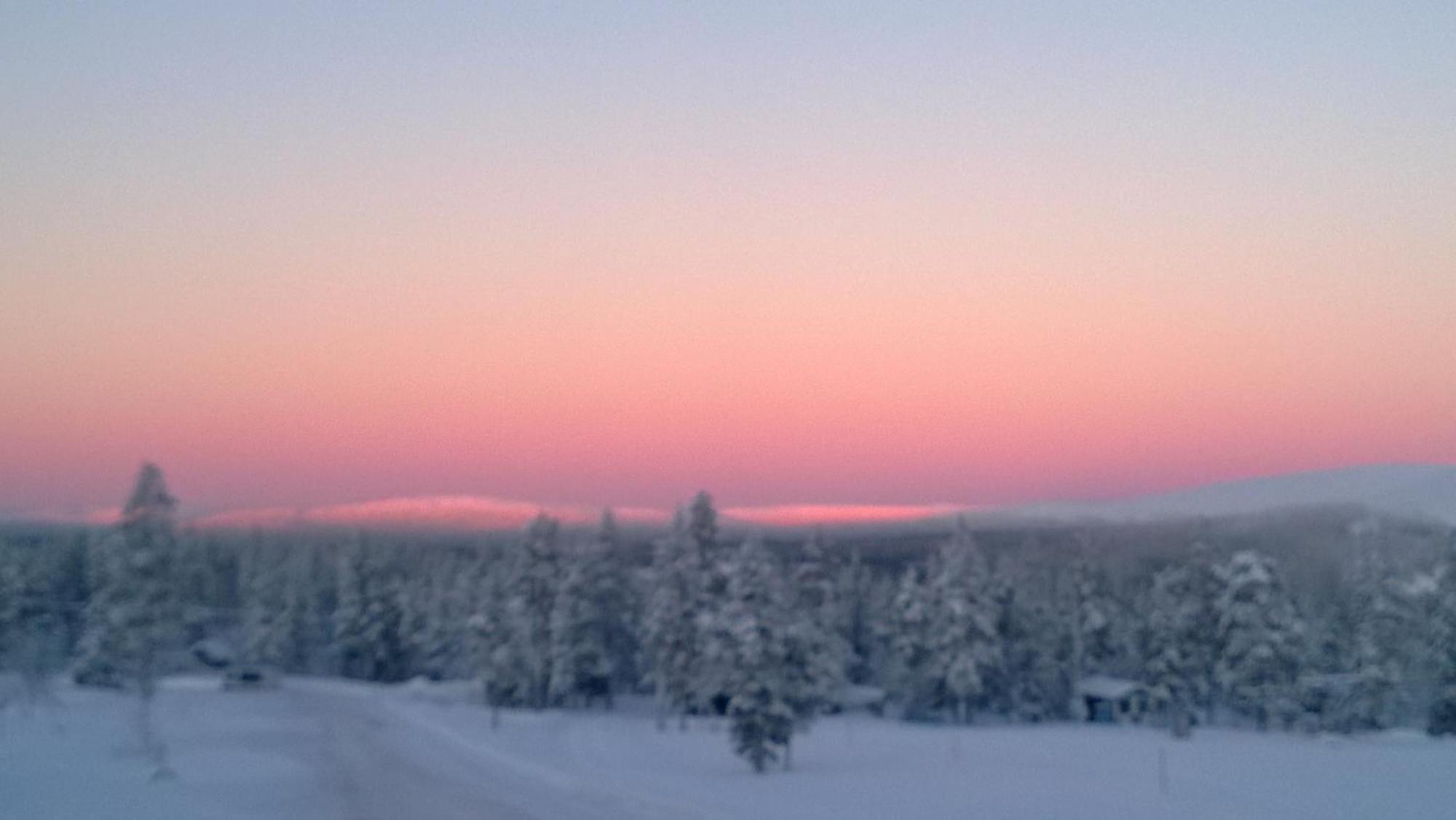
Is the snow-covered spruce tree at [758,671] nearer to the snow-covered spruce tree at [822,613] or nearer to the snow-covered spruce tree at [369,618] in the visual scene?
the snow-covered spruce tree at [822,613]

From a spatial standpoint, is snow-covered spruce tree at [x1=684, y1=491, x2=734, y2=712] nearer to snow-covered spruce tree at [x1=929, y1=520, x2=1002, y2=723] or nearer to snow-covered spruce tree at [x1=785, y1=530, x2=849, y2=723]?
snow-covered spruce tree at [x1=785, y1=530, x2=849, y2=723]

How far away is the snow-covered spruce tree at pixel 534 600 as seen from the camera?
205ft

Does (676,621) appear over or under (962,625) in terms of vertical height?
over

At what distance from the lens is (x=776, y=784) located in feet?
109

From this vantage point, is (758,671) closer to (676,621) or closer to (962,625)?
(676,621)

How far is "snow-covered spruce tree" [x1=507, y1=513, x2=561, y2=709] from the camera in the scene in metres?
62.5

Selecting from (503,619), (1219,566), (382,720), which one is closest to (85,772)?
(382,720)

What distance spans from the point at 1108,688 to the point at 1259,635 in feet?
39.3

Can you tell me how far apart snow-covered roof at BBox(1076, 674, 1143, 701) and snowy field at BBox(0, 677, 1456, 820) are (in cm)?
892

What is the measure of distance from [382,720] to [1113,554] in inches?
2161

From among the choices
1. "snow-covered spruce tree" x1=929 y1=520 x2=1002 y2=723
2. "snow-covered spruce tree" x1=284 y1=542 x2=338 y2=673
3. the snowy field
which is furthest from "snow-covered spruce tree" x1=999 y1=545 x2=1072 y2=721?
"snow-covered spruce tree" x1=284 y1=542 x2=338 y2=673

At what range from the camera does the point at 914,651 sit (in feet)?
215

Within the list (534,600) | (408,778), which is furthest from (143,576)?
(534,600)

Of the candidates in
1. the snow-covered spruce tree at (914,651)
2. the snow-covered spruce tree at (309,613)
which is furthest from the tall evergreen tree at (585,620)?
the snow-covered spruce tree at (309,613)
